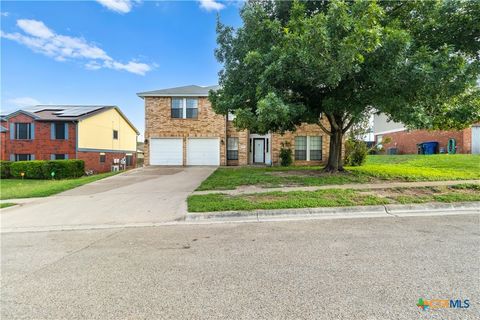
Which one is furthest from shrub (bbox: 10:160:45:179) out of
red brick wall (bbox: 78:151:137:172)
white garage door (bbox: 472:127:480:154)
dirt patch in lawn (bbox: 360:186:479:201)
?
white garage door (bbox: 472:127:480:154)

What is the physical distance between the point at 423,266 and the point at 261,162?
55.5ft

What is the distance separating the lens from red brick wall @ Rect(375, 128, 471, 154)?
2039cm

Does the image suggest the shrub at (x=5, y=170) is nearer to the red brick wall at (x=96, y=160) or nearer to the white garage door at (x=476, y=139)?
the red brick wall at (x=96, y=160)

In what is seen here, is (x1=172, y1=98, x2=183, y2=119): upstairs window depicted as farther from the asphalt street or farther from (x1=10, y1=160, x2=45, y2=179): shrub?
the asphalt street

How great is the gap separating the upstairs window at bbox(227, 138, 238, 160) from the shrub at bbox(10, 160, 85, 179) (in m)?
11.8

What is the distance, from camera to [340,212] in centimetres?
621

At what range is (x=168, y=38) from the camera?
14836 millimetres

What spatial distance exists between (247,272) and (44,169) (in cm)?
1974

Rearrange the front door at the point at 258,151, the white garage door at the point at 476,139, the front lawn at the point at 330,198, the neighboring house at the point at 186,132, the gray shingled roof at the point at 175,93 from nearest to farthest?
the front lawn at the point at 330,198
the gray shingled roof at the point at 175,93
the neighboring house at the point at 186,132
the white garage door at the point at 476,139
the front door at the point at 258,151

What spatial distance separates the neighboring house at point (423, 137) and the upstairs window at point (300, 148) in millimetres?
5573

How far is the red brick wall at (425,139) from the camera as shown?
2039 centimetres

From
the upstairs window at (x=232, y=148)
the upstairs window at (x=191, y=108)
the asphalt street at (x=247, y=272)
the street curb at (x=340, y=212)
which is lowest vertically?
the asphalt street at (x=247, y=272)

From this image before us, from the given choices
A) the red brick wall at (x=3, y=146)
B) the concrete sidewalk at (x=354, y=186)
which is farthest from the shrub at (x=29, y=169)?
the concrete sidewalk at (x=354, y=186)

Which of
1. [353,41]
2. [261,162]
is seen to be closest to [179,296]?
[353,41]
